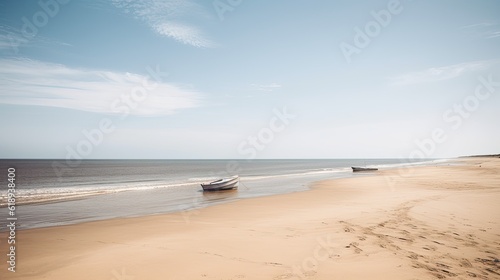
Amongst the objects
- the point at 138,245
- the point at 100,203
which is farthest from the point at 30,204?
the point at 138,245

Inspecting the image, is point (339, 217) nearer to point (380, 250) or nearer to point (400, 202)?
point (380, 250)

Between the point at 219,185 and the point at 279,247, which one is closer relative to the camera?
the point at 279,247

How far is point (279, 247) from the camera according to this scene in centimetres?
721

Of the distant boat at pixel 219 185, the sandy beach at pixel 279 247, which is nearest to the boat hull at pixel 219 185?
the distant boat at pixel 219 185

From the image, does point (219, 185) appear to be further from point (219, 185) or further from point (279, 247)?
point (279, 247)

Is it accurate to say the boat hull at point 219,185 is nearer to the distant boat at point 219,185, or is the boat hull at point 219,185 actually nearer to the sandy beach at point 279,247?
the distant boat at point 219,185

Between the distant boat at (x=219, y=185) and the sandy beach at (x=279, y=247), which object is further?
the distant boat at (x=219, y=185)

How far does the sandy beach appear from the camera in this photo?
5691mm

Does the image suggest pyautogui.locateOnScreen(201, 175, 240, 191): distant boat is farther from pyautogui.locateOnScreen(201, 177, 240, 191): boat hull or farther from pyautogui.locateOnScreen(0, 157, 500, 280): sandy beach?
pyautogui.locateOnScreen(0, 157, 500, 280): sandy beach

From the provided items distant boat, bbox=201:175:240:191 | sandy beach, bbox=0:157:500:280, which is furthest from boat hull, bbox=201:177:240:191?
sandy beach, bbox=0:157:500:280

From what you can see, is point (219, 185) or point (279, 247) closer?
point (279, 247)

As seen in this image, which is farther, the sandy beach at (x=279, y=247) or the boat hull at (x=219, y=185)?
the boat hull at (x=219, y=185)

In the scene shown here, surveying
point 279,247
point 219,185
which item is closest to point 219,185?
point 219,185

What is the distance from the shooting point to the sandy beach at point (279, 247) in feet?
18.7
